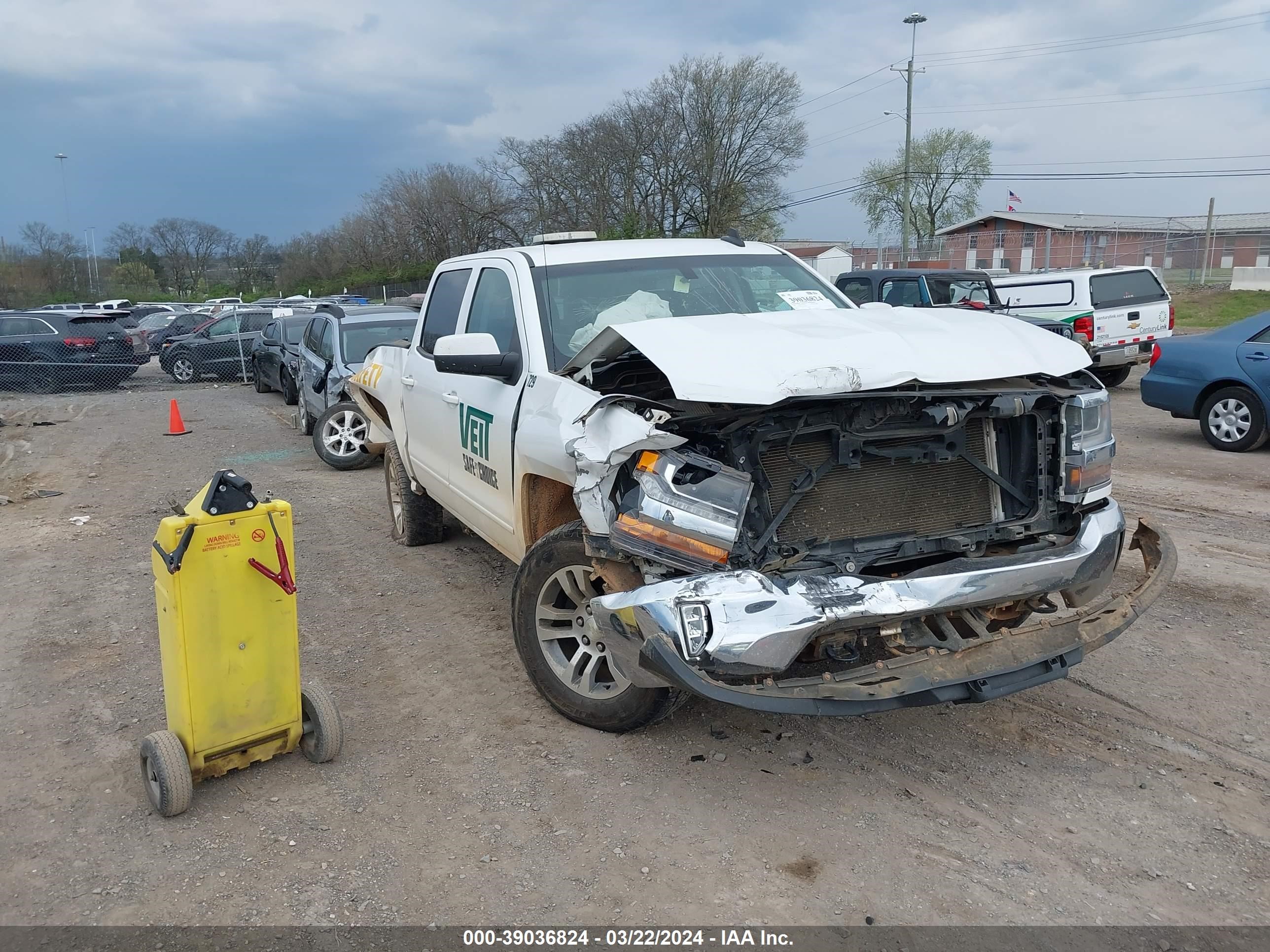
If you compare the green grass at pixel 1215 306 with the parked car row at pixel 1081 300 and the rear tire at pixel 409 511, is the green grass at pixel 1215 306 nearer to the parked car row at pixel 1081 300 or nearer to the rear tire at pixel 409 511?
the parked car row at pixel 1081 300

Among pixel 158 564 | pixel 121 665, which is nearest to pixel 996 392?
pixel 158 564

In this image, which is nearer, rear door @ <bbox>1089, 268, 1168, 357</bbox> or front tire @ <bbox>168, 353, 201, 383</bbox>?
rear door @ <bbox>1089, 268, 1168, 357</bbox>

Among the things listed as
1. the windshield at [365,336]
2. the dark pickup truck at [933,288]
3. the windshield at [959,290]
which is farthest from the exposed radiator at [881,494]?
the windshield at [959,290]

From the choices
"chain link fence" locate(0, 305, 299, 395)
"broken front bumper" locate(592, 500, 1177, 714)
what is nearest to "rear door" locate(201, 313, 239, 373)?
"chain link fence" locate(0, 305, 299, 395)

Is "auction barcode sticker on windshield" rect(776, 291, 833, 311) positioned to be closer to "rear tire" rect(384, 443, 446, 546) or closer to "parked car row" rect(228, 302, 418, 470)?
"rear tire" rect(384, 443, 446, 546)

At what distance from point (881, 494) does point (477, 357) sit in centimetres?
191

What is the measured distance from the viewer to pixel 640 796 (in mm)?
3609

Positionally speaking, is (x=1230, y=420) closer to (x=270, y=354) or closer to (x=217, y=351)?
(x=270, y=354)

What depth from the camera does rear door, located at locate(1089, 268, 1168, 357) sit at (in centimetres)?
1412

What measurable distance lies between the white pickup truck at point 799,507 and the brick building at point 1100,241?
34474mm

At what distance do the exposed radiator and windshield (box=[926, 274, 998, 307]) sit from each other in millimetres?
11361

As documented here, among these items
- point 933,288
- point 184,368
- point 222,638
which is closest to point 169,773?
point 222,638

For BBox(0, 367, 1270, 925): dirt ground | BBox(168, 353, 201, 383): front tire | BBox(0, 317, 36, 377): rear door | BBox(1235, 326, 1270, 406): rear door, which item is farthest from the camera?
BBox(168, 353, 201, 383): front tire

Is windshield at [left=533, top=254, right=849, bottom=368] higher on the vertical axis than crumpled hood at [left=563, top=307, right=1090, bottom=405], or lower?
higher
